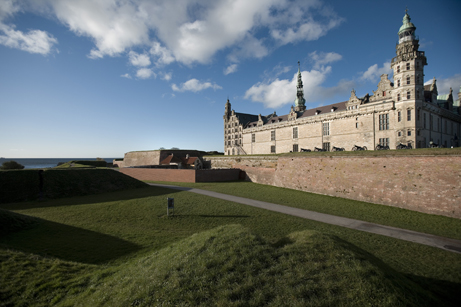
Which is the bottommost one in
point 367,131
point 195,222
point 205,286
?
point 195,222

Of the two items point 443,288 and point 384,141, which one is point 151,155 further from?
point 443,288

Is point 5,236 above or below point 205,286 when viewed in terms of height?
below

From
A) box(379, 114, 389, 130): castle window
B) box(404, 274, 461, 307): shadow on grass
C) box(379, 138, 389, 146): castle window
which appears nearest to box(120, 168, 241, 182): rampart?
box(379, 138, 389, 146): castle window

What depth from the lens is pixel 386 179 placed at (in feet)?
53.2

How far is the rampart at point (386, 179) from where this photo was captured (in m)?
13.3

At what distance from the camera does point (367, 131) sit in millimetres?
29203

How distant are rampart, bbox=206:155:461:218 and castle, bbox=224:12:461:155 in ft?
20.7

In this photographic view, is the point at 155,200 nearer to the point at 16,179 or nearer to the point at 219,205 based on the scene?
the point at 219,205

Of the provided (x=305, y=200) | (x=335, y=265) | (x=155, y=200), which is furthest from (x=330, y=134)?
(x=335, y=265)

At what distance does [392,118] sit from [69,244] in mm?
33274

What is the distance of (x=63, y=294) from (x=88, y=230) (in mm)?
6560

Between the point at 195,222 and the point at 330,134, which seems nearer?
the point at 195,222

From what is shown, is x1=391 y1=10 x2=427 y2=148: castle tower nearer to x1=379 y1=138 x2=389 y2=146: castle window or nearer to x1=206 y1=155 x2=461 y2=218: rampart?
x1=379 y1=138 x2=389 y2=146: castle window

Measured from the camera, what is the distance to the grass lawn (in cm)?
402
